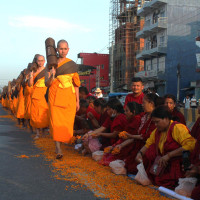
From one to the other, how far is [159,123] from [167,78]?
36094mm

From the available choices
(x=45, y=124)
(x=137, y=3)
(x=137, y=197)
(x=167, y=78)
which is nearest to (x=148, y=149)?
(x=137, y=197)

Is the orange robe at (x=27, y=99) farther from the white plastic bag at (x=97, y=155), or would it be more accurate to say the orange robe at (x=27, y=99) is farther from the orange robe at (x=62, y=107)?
the white plastic bag at (x=97, y=155)

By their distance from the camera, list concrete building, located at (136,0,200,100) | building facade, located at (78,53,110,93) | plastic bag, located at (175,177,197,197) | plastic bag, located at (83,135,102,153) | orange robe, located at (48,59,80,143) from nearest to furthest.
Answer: plastic bag, located at (175,177,197,197) < plastic bag, located at (83,135,102,153) < orange robe, located at (48,59,80,143) < concrete building, located at (136,0,200,100) < building facade, located at (78,53,110,93)

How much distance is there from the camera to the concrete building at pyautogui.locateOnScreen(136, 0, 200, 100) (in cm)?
4000

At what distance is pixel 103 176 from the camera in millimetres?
5234

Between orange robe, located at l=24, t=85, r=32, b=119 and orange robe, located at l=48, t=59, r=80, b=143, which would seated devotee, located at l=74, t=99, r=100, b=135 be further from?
orange robe, located at l=24, t=85, r=32, b=119

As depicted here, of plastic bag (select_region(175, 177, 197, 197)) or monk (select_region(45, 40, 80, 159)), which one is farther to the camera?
monk (select_region(45, 40, 80, 159))

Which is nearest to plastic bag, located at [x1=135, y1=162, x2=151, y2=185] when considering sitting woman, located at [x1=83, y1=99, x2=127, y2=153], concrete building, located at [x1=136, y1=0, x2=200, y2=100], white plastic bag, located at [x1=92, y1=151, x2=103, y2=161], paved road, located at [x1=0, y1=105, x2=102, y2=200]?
paved road, located at [x1=0, y1=105, x2=102, y2=200]

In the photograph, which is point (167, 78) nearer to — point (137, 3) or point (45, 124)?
point (137, 3)

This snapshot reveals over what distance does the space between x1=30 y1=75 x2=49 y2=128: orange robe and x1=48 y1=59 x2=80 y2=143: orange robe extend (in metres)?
Result: 2.94

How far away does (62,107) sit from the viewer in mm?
7117

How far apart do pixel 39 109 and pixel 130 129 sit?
488cm

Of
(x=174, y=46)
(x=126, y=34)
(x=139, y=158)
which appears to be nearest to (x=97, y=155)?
(x=139, y=158)

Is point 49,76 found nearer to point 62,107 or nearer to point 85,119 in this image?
point 62,107
